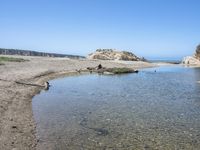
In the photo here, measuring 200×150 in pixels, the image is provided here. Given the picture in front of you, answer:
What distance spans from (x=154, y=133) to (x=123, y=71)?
43.8 metres

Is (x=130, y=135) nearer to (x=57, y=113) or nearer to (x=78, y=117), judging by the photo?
(x=78, y=117)

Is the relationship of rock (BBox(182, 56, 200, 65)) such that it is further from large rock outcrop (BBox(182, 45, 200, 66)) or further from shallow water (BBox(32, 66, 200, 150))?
shallow water (BBox(32, 66, 200, 150))

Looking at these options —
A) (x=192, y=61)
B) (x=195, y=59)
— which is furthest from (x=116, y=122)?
(x=192, y=61)

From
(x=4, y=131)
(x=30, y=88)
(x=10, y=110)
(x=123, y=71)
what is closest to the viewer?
(x=4, y=131)

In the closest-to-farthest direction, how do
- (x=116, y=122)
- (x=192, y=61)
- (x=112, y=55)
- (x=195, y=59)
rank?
(x=116, y=122)
(x=195, y=59)
(x=112, y=55)
(x=192, y=61)

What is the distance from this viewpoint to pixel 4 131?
1455cm

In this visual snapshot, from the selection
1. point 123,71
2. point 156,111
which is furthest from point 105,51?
point 156,111

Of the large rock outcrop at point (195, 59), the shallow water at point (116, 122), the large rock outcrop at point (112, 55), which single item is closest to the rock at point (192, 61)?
the large rock outcrop at point (195, 59)

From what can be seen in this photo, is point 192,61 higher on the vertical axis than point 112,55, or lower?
lower

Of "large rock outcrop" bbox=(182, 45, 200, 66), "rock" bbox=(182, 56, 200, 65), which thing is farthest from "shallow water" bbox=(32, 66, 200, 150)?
"rock" bbox=(182, 56, 200, 65)

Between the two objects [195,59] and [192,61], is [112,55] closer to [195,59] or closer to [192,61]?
[192,61]

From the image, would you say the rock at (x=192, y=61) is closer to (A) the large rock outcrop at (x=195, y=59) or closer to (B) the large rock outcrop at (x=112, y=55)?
(A) the large rock outcrop at (x=195, y=59)

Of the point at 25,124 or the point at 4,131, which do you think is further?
the point at 25,124

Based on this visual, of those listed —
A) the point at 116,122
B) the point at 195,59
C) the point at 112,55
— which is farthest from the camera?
the point at 112,55
